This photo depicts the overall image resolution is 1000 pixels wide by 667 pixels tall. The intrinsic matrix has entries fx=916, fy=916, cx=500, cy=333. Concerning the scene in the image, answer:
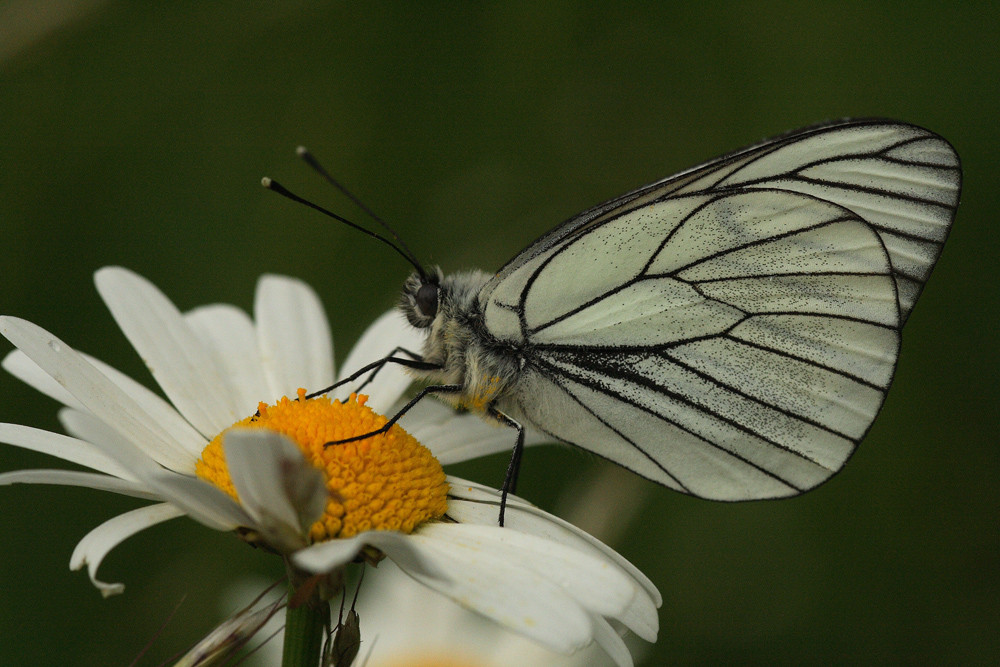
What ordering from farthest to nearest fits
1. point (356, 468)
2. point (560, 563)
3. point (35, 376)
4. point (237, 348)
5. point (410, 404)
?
point (237, 348) → point (35, 376) → point (410, 404) → point (356, 468) → point (560, 563)

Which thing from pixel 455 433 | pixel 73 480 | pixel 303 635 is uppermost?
pixel 73 480

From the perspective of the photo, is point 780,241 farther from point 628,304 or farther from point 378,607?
point 378,607

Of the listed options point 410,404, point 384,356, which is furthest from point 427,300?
point 384,356

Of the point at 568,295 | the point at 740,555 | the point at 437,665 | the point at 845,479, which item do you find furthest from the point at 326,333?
the point at 845,479

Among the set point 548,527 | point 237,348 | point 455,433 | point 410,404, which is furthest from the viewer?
point 237,348

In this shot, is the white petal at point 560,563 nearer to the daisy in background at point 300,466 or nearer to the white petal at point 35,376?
the daisy in background at point 300,466

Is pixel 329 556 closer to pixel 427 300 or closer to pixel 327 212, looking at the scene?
pixel 327 212
